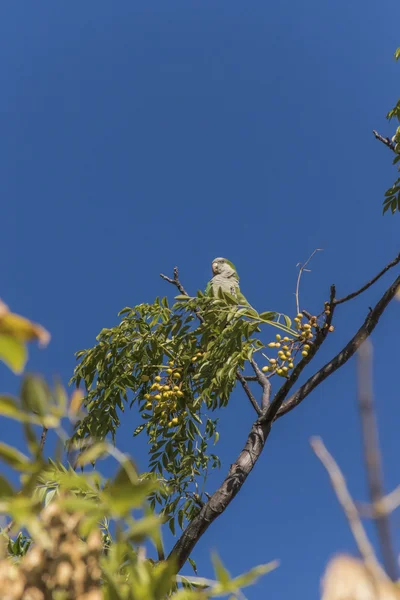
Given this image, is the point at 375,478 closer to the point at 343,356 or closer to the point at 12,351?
the point at 12,351

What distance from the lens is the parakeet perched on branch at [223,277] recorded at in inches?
134

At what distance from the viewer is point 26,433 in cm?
27

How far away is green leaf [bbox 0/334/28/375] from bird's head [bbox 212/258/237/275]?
3.52 meters

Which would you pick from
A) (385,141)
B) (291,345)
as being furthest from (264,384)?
(385,141)

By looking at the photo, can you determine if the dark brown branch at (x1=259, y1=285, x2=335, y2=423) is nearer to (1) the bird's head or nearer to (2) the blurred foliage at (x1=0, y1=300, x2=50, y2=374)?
(2) the blurred foliage at (x1=0, y1=300, x2=50, y2=374)

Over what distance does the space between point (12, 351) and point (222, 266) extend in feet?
11.8

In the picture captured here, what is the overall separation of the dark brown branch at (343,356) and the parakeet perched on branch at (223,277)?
128 centimetres

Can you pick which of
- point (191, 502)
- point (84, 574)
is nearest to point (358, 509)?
point (84, 574)

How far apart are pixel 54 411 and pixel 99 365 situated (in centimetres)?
235

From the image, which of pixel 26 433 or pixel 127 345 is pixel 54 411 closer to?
pixel 26 433

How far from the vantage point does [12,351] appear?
242 millimetres

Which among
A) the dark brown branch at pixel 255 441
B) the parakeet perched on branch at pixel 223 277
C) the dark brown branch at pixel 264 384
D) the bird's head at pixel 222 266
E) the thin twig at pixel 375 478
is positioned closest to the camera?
the thin twig at pixel 375 478

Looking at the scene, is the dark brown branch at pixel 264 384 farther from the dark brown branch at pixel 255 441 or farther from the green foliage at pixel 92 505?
the green foliage at pixel 92 505

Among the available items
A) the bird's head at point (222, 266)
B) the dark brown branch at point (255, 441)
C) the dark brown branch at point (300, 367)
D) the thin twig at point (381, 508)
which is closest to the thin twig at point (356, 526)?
the thin twig at point (381, 508)
